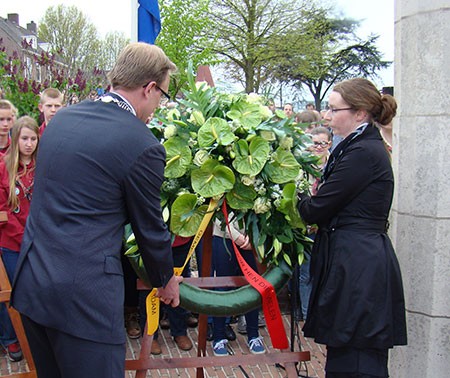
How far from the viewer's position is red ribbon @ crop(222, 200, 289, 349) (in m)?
3.00

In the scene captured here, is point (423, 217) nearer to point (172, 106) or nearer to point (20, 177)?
point (172, 106)

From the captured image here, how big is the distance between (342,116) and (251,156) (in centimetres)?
55

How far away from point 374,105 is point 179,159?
3.59ft

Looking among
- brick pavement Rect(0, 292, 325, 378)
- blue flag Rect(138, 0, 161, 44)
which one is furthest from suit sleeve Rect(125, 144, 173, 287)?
blue flag Rect(138, 0, 161, 44)

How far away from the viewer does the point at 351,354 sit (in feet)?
9.68

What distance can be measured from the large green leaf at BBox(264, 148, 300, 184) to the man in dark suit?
2.97 ft

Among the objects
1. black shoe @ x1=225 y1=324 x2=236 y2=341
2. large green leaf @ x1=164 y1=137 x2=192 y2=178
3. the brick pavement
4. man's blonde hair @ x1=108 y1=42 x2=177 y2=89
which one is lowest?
the brick pavement

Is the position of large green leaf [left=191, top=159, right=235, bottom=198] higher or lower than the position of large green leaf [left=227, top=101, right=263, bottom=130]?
lower

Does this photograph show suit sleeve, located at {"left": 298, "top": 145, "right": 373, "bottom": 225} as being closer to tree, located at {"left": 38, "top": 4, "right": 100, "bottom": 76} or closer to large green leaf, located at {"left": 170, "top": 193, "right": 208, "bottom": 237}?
large green leaf, located at {"left": 170, "top": 193, "right": 208, "bottom": 237}

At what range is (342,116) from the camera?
2.99 meters

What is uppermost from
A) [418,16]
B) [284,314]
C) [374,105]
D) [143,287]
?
[418,16]

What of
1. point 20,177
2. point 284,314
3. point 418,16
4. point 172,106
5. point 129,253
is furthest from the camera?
point 284,314

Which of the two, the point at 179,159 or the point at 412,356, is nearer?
the point at 179,159

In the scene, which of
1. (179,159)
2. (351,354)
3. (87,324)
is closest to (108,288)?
(87,324)
